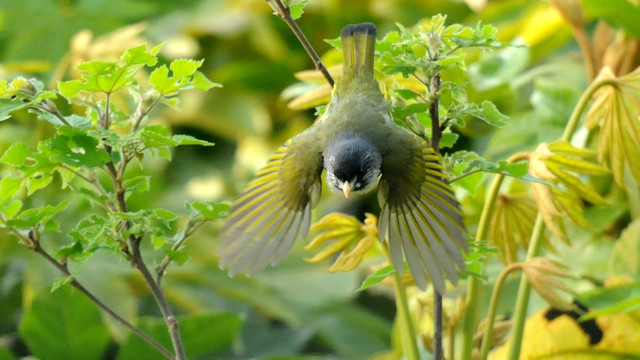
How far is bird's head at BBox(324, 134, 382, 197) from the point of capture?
2.93 ft

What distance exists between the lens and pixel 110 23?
2.02m

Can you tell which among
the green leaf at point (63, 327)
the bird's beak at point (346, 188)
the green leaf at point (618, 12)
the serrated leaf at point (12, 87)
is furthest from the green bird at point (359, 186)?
the green leaf at point (63, 327)

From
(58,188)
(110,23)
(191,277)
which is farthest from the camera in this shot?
(110,23)

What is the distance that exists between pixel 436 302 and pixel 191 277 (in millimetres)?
1048

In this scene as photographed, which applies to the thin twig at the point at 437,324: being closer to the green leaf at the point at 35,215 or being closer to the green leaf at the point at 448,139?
the green leaf at the point at 448,139

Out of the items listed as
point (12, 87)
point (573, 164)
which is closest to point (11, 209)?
point (12, 87)

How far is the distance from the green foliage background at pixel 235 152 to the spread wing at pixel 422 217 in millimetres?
60

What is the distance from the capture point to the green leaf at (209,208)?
78 centimetres

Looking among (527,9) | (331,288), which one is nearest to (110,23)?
(331,288)

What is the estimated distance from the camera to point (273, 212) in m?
0.86

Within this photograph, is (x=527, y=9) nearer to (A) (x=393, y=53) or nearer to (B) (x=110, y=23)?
(B) (x=110, y=23)

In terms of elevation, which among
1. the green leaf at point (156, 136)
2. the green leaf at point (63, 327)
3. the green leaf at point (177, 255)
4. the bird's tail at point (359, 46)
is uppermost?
the bird's tail at point (359, 46)

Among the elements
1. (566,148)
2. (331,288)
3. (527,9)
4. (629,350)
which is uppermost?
(527,9)

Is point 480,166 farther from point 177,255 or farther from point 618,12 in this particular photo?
point 618,12
